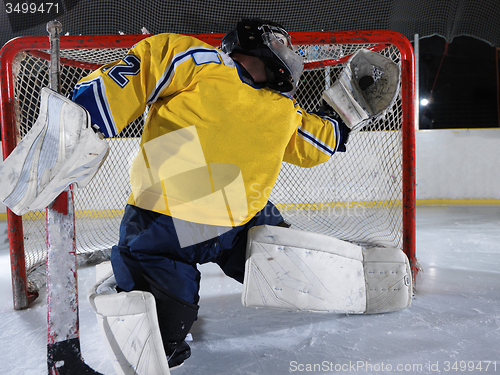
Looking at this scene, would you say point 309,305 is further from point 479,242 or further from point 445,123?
point 445,123

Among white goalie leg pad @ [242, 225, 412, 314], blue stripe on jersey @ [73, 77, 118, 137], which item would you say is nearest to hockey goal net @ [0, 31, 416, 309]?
blue stripe on jersey @ [73, 77, 118, 137]

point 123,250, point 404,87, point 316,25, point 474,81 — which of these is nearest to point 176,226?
point 123,250

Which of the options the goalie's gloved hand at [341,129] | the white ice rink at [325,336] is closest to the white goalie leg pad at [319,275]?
the white ice rink at [325,336]

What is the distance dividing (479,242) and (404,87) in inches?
60.0

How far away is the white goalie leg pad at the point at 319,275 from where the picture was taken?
3.51ft

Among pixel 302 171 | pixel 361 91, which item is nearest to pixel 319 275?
pixel 361 91

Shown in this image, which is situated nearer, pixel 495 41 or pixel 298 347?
pixel 298 347

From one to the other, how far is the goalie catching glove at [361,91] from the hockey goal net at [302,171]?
0.11 meters

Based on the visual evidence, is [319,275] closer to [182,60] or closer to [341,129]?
[341,129]

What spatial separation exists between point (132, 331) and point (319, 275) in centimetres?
60

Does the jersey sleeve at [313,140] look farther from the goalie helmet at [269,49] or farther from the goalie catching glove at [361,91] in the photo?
the goalie helmet at [269,49]

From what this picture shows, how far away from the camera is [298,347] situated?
3.76ft

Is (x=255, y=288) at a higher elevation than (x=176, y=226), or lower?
lower

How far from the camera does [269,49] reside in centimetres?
95
